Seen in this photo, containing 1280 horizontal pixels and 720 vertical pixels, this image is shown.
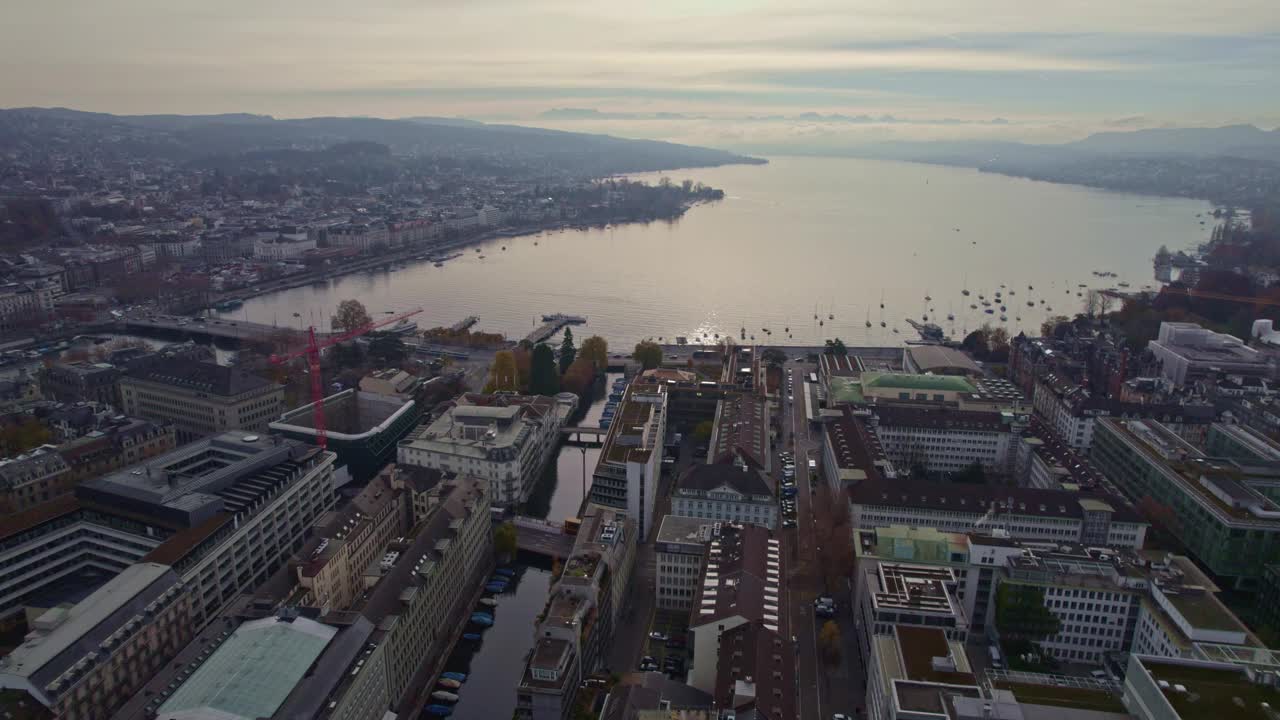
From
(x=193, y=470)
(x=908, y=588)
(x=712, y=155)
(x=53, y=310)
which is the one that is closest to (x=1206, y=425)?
(x=908, y=588)

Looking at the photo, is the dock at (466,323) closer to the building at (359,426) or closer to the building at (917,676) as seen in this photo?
the building at (359,426)

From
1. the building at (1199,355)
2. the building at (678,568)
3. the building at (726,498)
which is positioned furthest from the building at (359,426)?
the building at (1199,355)

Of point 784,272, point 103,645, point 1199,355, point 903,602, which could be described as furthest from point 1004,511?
point 784,272

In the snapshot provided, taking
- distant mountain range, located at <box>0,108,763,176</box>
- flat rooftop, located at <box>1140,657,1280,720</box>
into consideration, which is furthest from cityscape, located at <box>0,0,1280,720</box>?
distant mountain range, located at <box>0,108,763,176</box>

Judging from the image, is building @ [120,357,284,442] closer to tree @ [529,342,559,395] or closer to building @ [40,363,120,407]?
building @ [40,363,120,407]

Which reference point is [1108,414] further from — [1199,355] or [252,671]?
[252,671]

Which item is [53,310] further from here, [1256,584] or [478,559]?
[1256,584]
